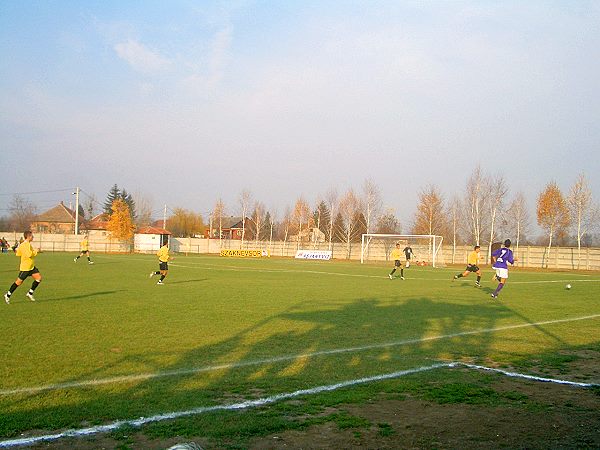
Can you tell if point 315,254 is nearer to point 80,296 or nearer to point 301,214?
point 301,214

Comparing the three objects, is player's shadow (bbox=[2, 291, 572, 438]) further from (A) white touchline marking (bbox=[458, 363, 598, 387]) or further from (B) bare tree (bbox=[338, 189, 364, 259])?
(B) bare tree (bbox=[338, 189, 364, 259])

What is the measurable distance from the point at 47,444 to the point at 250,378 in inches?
116

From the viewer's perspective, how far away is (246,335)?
34.7 ft

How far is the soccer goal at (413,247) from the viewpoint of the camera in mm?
52281

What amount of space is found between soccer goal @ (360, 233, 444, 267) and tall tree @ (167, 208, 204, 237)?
54815 millimetres

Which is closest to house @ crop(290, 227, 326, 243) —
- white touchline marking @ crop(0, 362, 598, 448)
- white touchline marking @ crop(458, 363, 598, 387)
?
white touchline marking @ crop(458, 363, 598, 387)

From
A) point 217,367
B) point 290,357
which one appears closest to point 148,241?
point 290,357

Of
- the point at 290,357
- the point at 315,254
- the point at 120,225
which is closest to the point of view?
the point at 290,357

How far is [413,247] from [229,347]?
4757 centimetres

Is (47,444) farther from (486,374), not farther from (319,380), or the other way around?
(486,374)

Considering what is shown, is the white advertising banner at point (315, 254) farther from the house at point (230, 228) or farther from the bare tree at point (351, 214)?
the house at point (230, 228)

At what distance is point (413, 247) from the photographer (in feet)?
181

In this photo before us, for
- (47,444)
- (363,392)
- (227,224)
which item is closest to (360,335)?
(363,392)

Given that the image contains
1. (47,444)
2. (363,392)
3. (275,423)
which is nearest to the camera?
(47,444)
